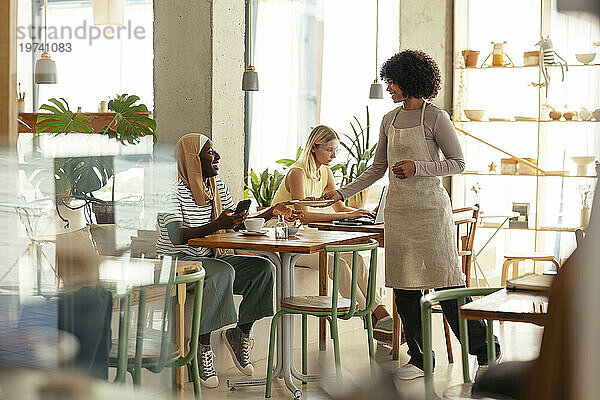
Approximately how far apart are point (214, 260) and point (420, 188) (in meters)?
0.91

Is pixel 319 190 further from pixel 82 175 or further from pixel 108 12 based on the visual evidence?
pixel 108 12

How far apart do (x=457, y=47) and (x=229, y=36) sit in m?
2.26

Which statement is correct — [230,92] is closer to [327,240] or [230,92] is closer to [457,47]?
[327,240]

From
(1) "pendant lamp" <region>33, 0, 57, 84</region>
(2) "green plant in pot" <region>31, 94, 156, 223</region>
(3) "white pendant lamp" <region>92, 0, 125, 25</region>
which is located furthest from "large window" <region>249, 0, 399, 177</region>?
(2) "green plant in pot" <region>31, 94, 156, 223</region>

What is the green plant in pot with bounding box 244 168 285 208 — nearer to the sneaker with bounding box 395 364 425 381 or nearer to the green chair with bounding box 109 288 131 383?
the green chair with bounding box 109 288 131 383

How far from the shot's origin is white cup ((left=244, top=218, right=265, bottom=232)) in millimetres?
3375

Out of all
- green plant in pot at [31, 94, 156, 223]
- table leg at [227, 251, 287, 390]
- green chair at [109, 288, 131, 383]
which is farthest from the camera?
table leg at [227, 251, 287, 390]

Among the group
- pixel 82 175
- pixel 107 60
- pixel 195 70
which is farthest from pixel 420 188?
pixel 107 60

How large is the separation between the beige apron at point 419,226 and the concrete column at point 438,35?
2.65 m

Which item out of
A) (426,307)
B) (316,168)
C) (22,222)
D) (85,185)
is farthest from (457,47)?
(22,222)

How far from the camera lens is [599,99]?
26 centimetres

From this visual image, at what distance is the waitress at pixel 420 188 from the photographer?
10.4 ft

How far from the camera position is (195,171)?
332 cm

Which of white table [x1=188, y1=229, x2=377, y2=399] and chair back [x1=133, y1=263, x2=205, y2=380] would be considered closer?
chair back [x1=133, y1=263, x2=205, y2=380]
